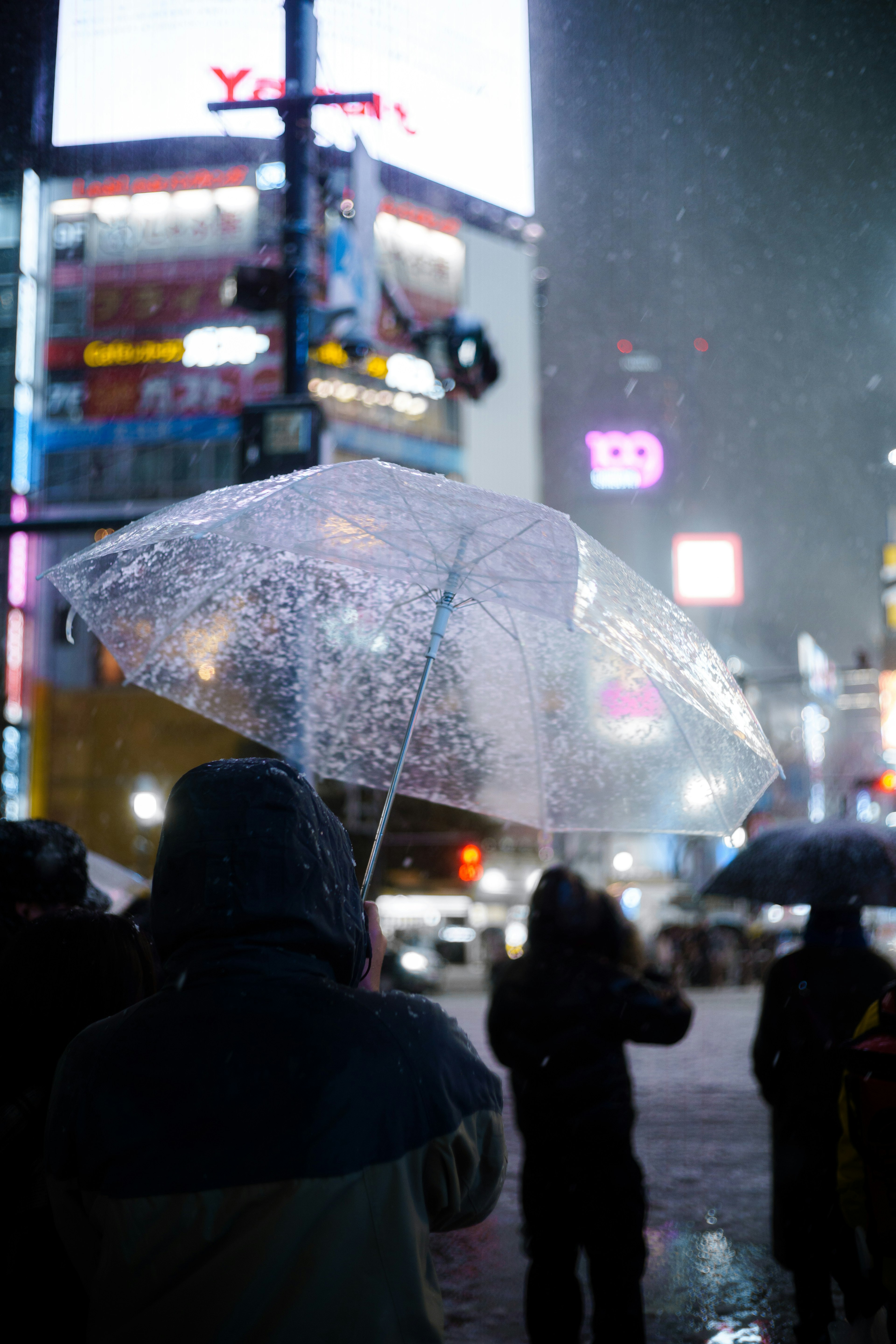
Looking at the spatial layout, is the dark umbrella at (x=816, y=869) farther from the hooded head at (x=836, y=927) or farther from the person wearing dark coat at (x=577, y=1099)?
the person wearing dark coat at (x=577, y=1099)

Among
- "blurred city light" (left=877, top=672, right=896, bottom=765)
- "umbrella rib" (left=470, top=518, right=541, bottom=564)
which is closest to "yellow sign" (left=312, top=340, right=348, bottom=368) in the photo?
"umbrella rib" (left=470, top=518, right=541, bottom=564)

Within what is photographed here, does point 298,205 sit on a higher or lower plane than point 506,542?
higher

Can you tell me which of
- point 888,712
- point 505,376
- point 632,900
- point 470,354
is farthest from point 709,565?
point 470,354

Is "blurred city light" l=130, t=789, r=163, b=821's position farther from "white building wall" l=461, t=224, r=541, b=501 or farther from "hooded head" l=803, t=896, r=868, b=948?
"hooded head" l=803, t=896, r=868, b=948

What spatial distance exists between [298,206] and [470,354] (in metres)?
2.87

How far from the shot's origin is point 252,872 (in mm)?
1706

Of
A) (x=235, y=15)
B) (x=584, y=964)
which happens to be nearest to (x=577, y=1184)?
(x=584, y=964)

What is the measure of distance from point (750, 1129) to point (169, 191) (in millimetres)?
35919

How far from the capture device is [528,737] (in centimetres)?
368

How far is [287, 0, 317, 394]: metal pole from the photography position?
679 centimetres

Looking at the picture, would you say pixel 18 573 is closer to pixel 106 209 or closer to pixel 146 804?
pixel 146 804

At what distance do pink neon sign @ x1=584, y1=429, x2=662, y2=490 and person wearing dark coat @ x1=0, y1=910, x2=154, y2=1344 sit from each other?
7908 centimetres

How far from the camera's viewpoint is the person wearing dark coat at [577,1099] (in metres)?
3.73

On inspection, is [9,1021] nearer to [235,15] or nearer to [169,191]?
[235,15]
